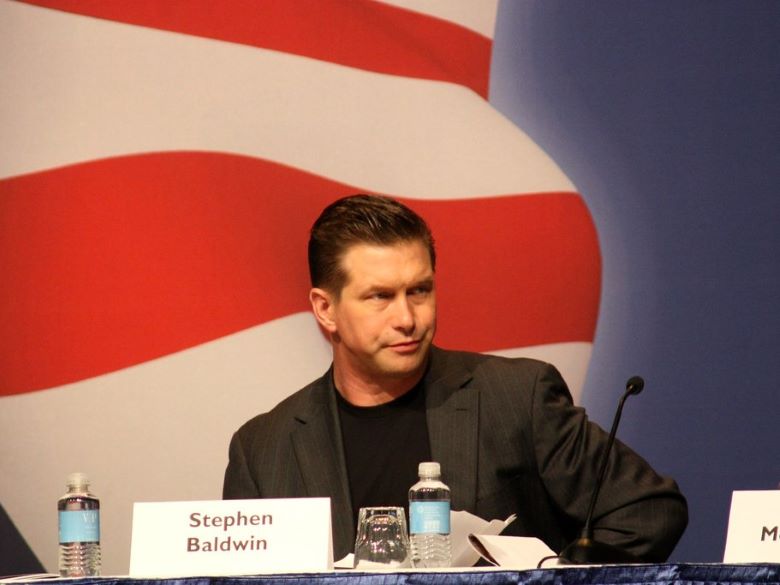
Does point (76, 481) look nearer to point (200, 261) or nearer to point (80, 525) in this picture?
point (80, 525)

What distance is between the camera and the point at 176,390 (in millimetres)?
3342

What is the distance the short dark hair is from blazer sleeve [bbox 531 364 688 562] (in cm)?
42

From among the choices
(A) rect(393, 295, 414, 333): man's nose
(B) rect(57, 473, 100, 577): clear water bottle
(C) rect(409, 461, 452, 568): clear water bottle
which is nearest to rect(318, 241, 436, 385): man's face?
(A) rect(393, 295, 414, 333): man's nose

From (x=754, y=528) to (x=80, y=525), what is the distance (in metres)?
1.09

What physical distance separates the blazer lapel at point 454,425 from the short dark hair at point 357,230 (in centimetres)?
26

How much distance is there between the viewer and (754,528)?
5.98 ft

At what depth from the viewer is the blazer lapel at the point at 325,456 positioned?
2.68 metres

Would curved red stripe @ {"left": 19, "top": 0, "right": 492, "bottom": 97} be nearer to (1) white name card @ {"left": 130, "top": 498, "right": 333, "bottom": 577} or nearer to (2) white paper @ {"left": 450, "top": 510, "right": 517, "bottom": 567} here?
(2) white paper @ {"left": 450, "top": 510, "right": 517, "bottom": 567}

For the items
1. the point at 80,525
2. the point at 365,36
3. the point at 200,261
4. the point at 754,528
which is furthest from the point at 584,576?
the point at 365,36

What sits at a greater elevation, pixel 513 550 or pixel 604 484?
pixel 604 484

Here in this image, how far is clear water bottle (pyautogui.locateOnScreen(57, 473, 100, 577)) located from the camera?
2102mm

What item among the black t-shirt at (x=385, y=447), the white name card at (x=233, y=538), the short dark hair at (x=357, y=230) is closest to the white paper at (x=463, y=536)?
the white name card at (x=233, y=538)

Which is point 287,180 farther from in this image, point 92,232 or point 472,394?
point 472,394

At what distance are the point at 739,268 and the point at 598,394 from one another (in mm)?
524
